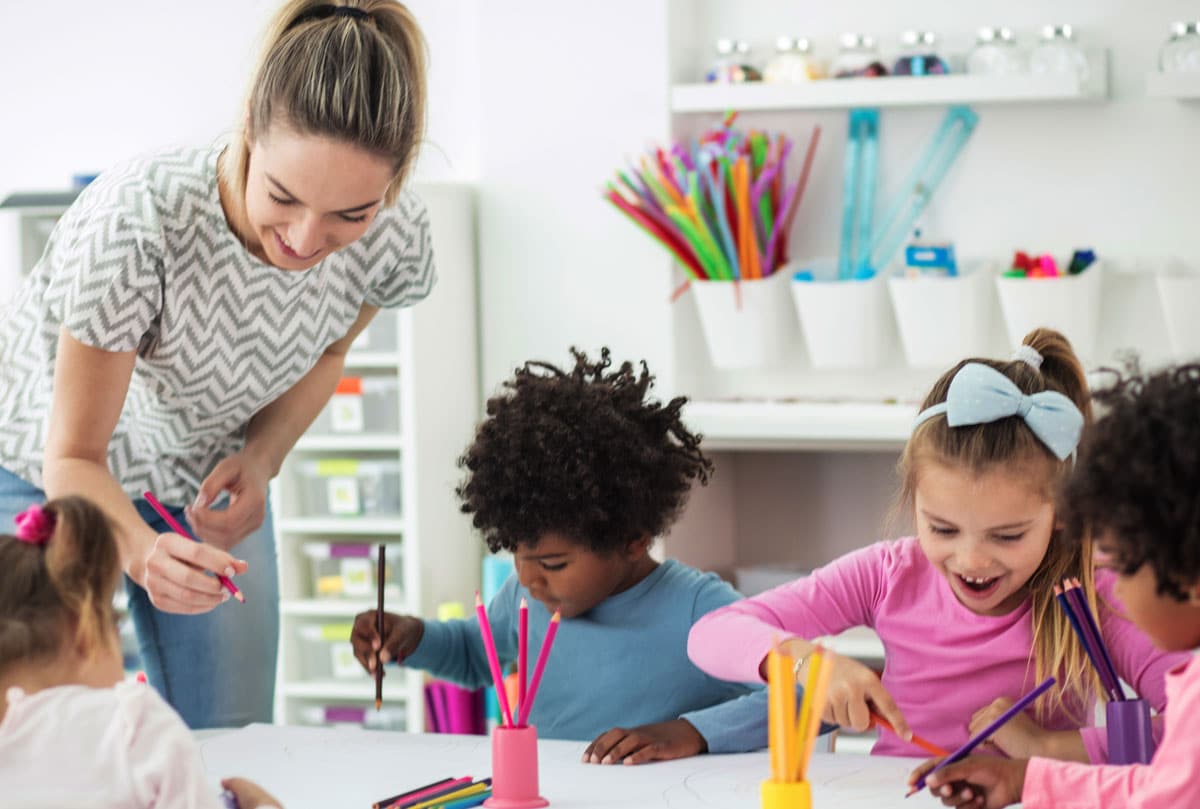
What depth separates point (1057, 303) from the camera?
264cm

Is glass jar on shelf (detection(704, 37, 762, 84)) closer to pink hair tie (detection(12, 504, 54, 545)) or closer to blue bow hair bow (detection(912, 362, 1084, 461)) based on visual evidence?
blue bow hair bow (detection(912, 362, 1084, 461))

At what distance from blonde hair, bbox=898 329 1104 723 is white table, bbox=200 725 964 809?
0.62ft

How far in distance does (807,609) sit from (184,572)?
603mm

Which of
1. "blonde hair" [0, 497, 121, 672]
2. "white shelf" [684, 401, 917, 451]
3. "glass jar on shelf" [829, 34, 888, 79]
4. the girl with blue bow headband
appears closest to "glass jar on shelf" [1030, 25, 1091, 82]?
"glass jar on shelf" [829, 34, 888, 79]

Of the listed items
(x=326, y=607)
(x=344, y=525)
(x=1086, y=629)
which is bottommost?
(x=326, y=607)

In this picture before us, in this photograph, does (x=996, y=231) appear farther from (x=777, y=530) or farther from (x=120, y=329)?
(x=120, y=329)

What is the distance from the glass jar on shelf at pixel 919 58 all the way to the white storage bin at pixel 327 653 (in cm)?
150

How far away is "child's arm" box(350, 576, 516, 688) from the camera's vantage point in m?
1.66

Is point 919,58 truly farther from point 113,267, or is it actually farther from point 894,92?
point 113,267

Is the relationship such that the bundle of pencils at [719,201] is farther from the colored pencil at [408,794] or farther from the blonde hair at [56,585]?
the blonde hair at [56,585]

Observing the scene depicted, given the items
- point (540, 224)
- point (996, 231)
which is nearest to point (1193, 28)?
point (996, 231)

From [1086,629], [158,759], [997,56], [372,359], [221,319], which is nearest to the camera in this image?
[158,759]

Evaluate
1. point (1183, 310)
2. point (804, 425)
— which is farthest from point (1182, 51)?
point (804, 425)

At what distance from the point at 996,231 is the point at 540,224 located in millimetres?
856
